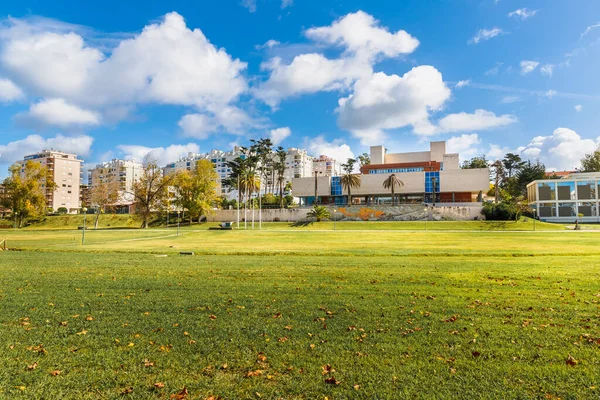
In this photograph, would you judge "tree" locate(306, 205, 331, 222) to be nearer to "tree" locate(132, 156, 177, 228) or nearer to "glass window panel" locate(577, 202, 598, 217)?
"tree" locate(132, 156, 177, 228)

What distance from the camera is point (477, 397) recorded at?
4.61 metres

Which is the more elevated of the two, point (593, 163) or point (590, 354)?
point (593, 163)

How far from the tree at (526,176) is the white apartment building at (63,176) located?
147927 mm

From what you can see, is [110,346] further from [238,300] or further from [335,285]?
[335,285]

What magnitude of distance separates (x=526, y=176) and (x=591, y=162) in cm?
2115

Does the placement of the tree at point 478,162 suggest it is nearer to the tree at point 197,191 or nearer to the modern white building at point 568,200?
the modern white building at point 568,200

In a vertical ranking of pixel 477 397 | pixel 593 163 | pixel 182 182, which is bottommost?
pixel 477 397

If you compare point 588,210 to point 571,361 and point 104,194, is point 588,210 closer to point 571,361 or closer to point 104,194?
point 571,361

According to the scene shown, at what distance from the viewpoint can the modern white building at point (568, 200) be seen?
80.1 metres

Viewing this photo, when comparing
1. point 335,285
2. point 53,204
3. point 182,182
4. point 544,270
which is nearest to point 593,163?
point 182,182

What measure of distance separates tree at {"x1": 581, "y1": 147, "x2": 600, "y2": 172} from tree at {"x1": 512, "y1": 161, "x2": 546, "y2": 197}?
42.9 ft

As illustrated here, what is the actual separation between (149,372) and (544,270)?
1414 centimetres

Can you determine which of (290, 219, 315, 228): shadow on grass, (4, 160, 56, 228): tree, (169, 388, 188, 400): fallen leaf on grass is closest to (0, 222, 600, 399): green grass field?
(169, 388, 188, 400): fallen leaf on grass

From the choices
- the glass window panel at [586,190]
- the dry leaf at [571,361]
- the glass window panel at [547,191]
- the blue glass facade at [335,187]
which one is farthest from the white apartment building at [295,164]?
the dry leaf at [571,361]
